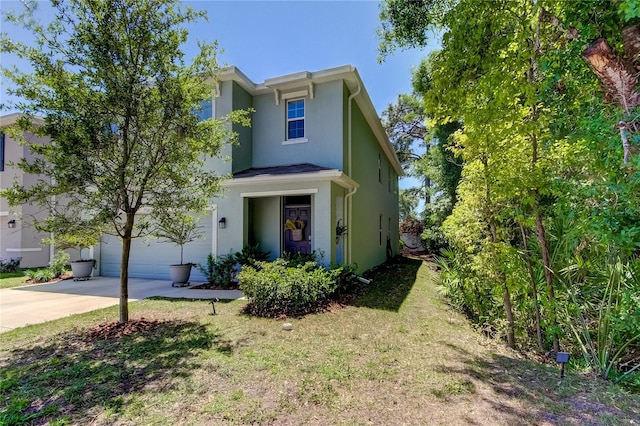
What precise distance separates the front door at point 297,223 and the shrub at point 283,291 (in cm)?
342

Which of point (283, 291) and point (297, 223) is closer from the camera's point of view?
point (283, 291)

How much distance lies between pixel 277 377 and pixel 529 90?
503 centimetres

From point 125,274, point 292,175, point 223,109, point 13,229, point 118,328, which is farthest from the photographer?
point 13,229

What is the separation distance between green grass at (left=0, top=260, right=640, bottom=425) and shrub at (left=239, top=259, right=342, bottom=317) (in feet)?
1.88

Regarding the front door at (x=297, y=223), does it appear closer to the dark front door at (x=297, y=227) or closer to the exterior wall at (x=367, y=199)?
the dark front door at (x=297, y=227)

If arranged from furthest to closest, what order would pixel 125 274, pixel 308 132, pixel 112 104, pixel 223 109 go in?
1. pixel 308 132
2. pixel 223 109
3. pixel 125 274
4. pixel 112 104

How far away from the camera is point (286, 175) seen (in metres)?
8.84

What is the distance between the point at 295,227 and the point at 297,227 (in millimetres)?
69

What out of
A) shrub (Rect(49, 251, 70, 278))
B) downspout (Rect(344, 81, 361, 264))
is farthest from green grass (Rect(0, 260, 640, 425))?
shrub (Rect(49, 251, 70, 278))

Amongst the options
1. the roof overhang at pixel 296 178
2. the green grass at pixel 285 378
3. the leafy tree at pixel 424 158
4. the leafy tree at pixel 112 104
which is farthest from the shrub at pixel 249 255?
the leafy tree at pixel 424 158

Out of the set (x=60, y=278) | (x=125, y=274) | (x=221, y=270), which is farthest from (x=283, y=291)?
(x=60, y=278)

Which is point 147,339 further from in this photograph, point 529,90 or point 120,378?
point 529,90

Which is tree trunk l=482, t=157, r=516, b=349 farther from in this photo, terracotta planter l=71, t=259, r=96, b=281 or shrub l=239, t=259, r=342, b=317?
terracotta planter l=71, t=259, r=96, b=281

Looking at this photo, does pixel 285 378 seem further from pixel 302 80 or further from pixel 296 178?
pixel 302 80
